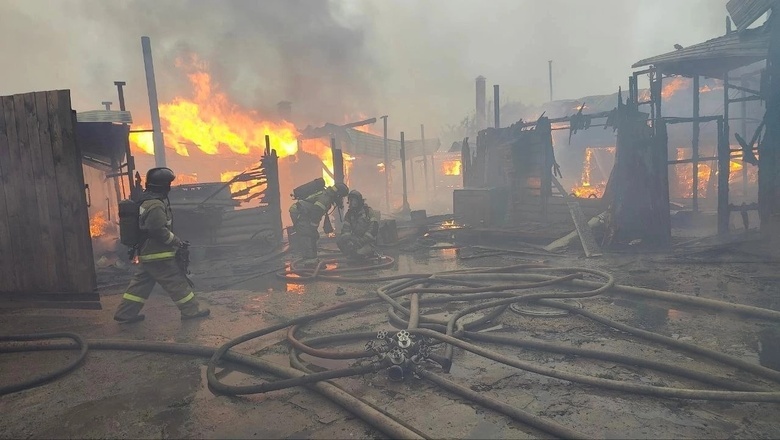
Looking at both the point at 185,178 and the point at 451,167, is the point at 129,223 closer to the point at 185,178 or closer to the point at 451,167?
the point at 185,178

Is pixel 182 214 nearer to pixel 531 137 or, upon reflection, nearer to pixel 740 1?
pixel 531 137

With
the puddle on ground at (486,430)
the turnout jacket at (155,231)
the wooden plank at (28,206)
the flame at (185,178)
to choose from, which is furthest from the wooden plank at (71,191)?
the flame at (185,178)

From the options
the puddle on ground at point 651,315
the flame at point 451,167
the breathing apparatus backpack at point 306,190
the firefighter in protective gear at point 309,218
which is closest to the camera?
the puddle on ground at point 651,315

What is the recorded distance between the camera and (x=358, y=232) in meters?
9.60

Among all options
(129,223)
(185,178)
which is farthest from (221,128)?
(129,223)

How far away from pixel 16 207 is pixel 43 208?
1.44ft

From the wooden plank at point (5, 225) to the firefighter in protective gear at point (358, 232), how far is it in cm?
554

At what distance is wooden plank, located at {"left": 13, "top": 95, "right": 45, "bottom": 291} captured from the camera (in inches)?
238

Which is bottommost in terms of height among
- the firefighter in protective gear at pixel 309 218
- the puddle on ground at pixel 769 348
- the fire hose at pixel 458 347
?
the puddle on ground at pixel 769 348

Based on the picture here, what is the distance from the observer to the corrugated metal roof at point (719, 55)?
996 cm

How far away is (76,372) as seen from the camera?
172 inches

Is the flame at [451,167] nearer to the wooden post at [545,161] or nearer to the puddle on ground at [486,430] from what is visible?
the wooden post at [545,161]

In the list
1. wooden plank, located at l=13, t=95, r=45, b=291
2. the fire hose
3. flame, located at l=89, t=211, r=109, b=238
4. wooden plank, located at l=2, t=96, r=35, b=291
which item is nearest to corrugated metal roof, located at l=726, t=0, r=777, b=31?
the fire hose

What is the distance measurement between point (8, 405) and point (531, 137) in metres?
13.3
